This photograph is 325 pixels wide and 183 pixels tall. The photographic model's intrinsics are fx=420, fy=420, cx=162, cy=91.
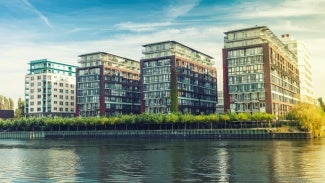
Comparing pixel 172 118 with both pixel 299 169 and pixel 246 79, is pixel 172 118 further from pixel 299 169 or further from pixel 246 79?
pixel 299 169

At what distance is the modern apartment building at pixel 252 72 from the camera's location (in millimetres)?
174375

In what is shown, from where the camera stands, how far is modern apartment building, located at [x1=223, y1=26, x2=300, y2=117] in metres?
174

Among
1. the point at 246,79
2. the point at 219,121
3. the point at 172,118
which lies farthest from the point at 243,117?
the point at 172,118

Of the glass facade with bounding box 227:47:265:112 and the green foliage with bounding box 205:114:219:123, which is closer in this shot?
the green foliage with bounding box 205:114:219:123

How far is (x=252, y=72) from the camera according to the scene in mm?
178125

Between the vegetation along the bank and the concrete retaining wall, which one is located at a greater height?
the vegetation along the bank

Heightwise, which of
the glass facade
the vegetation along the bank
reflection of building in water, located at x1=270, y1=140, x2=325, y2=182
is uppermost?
the glass facade

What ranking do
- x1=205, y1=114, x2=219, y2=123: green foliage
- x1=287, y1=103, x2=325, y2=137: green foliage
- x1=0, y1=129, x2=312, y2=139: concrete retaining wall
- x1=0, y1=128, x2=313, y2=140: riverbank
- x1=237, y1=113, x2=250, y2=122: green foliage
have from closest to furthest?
x1=287, y1=103, x2=325, y2=137: green foliage
x1=0, y1=128, x2=313, y2=140: riverbank
x1=0, y1=129, x2=312, y2=139: concrete retaining wall
x1=237, y1=113, x2=250, y2=122: green foliage
x1=205, y1=114, x2=219, y2=123: green foliage

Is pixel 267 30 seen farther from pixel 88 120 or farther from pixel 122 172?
pixel 122 172

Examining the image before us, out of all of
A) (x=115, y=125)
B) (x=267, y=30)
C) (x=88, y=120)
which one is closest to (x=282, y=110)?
(x=267, y=30)

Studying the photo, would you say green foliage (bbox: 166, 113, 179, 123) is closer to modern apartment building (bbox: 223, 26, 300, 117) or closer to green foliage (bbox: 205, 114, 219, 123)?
green foliage (bbox: 205, 114, 219, 123)

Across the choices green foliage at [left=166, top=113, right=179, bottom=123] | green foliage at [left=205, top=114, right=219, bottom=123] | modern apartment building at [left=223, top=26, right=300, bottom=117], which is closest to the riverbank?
green foliage at [left=166, top=113, right=179, bottom=123]

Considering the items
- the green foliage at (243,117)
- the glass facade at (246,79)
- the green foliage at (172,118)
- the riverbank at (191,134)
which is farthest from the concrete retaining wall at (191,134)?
the glass facade at (246,79)

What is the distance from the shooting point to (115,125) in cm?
19075
